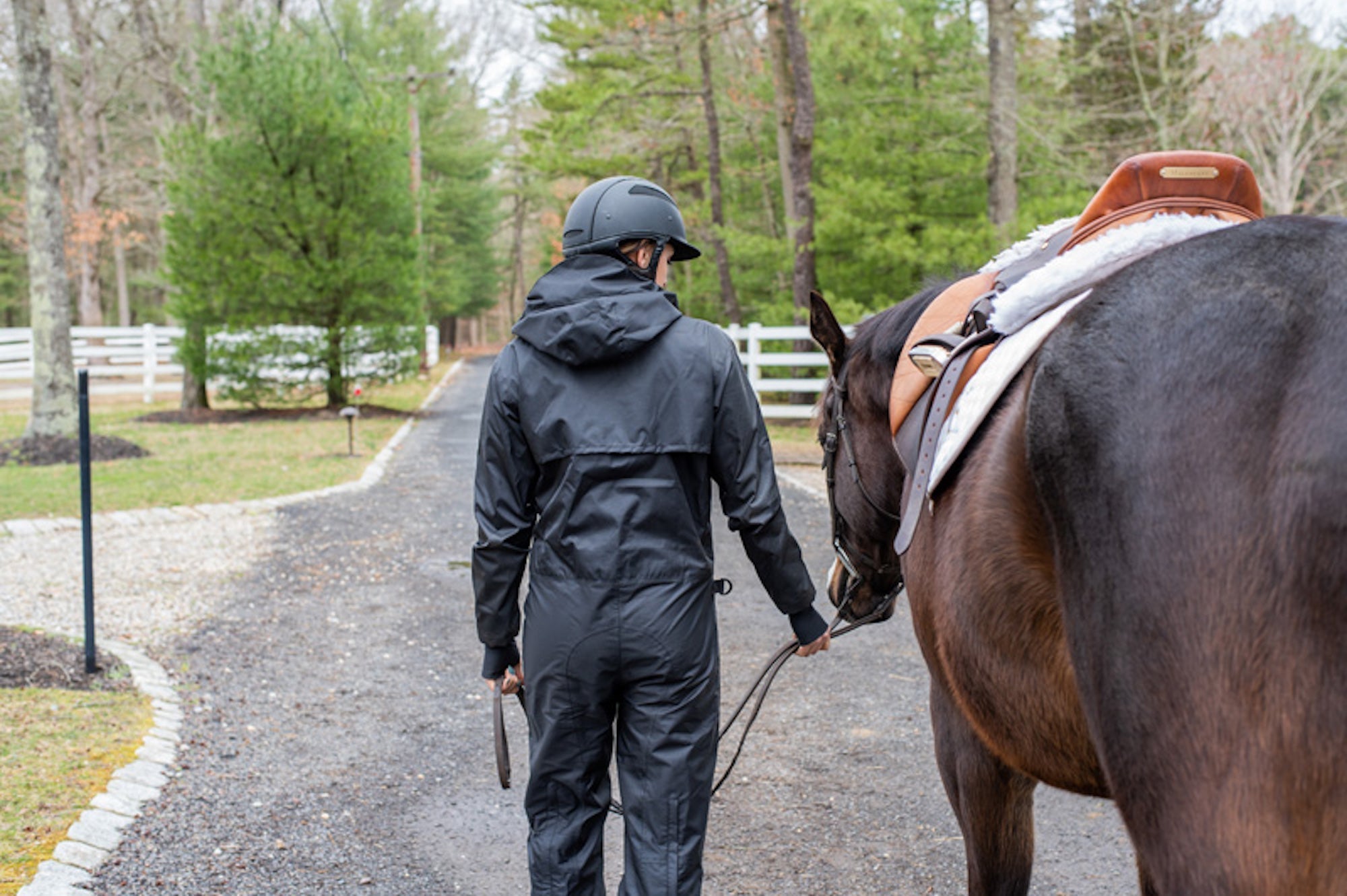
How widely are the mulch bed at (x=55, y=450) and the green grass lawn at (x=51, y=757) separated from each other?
29.9 ft

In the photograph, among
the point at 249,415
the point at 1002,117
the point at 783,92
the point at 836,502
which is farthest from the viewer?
the point at 249,415

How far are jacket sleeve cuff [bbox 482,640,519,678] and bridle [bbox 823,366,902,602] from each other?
3.52 ft

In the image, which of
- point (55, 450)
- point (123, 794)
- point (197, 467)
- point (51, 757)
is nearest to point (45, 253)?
point (55, 450)

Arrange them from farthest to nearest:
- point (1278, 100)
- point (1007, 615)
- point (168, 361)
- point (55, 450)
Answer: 1. point (168, 361)
2. point (1278, 100)
3. point (55, 450)
4. point (1007, 615)

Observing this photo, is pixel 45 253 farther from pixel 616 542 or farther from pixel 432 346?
pixel 432 346

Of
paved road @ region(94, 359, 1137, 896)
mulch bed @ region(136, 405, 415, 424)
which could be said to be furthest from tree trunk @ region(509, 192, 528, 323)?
paved road @ region(94, 359, 1137, 896)

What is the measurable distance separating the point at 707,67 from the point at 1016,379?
19.6m

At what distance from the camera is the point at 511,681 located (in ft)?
9.46

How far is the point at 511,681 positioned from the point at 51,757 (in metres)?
2.54

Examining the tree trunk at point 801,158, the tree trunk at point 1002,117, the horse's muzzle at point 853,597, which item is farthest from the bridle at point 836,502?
the tree trunk at point 801,158

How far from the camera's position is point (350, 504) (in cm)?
1087

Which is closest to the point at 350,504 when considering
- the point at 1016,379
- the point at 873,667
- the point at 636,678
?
the point at 873,667

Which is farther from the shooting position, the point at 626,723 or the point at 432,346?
the point at 432,346

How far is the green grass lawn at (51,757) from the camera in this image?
3.64 metres
